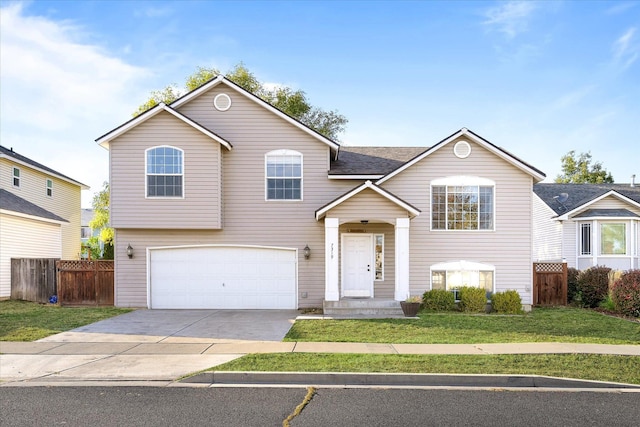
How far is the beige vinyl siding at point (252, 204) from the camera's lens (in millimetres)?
16953

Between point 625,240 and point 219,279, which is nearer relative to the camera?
point 219,279

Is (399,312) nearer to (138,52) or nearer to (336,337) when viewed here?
(336,337)

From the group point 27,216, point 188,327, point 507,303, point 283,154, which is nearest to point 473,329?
point 507,303

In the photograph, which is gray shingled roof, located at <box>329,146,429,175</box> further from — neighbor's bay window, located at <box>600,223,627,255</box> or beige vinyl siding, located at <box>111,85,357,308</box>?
neighbor's bay window, located at <box>600,223,627,255</box>

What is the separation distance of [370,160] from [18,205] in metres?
16.1

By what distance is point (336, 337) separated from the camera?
440 inches

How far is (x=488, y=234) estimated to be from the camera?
1692 cm

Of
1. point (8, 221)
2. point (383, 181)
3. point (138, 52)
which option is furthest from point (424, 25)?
point (8, 221)

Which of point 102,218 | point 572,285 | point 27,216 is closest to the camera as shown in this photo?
point 572,285

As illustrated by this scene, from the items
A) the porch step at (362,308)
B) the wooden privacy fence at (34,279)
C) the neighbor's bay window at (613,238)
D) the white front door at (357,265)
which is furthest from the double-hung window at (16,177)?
the neighbor's bay window at (613,238)

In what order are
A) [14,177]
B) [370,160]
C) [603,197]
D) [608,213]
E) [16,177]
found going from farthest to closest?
1. [16,177]
2. [14,177]
3. [603,197]
4. [608,213]
5. [370,160]

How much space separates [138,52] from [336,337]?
12780 millimetres

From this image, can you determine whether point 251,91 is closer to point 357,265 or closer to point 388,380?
point 357,265

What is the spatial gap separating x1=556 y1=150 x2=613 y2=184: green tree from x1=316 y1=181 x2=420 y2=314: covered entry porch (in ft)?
130
